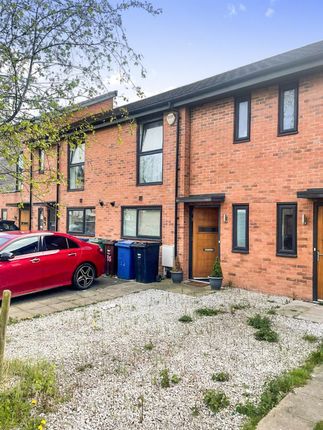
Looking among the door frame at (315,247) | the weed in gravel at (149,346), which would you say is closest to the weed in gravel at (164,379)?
the weed in gravel at (149,346)

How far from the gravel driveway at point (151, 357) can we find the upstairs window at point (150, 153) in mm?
4759

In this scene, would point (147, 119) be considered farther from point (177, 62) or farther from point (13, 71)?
point (13, 71)

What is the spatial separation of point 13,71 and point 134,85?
163 cm

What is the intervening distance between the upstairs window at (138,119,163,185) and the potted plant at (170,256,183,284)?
263cm

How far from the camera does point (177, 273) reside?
9.36 meters

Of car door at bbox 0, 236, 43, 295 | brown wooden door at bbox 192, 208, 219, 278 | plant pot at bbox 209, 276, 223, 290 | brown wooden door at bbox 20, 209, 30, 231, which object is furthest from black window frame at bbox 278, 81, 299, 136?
brown wooden door at bbox 20, 209, 30, 231

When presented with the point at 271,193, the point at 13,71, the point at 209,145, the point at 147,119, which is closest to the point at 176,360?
the point at 13,71

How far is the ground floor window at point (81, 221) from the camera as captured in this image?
1277 centimetres

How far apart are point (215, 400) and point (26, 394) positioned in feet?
6.31

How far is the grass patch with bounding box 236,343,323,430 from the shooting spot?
3054mm

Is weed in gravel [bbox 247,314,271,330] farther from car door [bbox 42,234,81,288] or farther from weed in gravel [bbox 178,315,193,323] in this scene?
car door [bbox 42,234,81,288]

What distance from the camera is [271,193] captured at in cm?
805

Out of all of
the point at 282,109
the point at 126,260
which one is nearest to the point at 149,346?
the point at 126,260

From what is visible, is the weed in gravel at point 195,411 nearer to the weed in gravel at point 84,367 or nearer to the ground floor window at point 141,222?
the weed in gravel at point 84,367
